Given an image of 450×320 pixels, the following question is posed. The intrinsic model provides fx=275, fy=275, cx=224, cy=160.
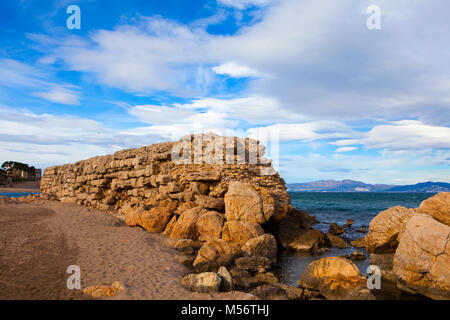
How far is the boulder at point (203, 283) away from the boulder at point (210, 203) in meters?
4.92

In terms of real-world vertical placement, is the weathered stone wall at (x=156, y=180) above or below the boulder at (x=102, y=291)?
above

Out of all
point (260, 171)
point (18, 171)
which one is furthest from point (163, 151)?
point (18, 171)

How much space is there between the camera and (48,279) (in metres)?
6.09

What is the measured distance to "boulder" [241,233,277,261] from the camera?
28.8 ft

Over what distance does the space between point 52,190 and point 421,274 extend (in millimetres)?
24091

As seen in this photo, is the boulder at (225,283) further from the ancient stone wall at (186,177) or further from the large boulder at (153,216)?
the large boulder at (153,216)

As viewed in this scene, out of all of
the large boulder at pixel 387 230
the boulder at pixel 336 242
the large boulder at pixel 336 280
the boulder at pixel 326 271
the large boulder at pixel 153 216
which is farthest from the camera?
the boulder at pixel 336 242

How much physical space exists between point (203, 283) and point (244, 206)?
4.38 meters

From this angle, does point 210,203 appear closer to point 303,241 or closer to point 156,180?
point 156,180

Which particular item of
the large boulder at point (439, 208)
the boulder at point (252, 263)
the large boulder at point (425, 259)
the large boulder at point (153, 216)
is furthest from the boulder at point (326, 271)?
the large boulder at point (153, 216)

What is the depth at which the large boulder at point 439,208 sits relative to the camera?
762 centimetres

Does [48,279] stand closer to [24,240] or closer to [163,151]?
[24,240]

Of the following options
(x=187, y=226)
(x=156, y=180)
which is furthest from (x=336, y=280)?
(x=156, y=180)

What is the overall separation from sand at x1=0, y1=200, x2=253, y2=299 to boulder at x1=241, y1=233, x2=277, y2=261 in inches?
86.5
